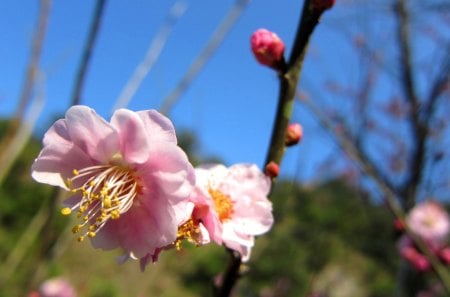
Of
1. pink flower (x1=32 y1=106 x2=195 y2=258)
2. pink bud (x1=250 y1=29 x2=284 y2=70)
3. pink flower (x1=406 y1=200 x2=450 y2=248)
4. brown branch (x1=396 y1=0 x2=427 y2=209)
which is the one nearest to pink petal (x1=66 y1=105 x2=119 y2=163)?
pink flower (x1=32 y1=106 x2=195 y2=258)

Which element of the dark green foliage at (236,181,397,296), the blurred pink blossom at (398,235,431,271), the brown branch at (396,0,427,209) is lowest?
the dark green foliage at (236,181,397,296)

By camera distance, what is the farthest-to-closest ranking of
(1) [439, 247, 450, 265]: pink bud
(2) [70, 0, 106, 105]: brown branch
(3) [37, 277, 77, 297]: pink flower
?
(3) [37, 277, 77, 297]: pink flower
(1) [439, 247, 450, 265]: pink bud
(2) [70, 0, 106, 105]: brown branch

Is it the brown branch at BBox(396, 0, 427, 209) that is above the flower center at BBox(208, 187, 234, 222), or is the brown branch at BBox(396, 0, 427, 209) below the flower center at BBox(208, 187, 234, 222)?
below

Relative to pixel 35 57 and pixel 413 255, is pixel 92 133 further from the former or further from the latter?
pixel 413 255

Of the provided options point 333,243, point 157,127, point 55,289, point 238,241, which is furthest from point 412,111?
point 333,243

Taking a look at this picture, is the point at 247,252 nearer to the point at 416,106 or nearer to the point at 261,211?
the point at 261,211

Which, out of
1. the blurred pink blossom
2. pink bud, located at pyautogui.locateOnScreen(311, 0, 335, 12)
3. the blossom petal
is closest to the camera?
the blossom petal

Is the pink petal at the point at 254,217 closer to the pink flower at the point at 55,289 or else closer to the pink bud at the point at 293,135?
the pink bud at the point at 293,135

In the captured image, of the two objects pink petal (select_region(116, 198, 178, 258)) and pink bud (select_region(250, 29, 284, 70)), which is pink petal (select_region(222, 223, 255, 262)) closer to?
pink petal (select_region(116, 198, 178, 258))
